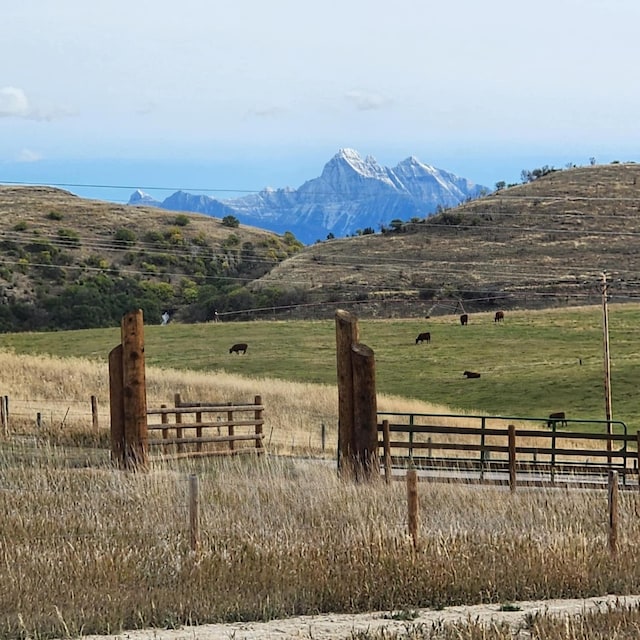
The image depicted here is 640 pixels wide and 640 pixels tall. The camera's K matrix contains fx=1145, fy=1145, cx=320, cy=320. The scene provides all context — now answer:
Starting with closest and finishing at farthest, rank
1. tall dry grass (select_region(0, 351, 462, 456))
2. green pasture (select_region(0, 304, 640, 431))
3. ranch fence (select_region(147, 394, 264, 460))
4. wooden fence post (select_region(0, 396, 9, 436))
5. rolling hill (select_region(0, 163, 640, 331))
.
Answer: ranch fence (select_region(147, 394, 264, 460)), wooden fence post (select_region(0, 396, 9, 436)), tall dry grass (select_region(0, 351, 462, 456)), green pasture (select_region(0, 304, 640, 431)), rolling hill (select_region(0, 163, 640, 331))

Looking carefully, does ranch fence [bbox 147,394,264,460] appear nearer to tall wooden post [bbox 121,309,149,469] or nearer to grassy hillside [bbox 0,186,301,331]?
tall wooden post [bbox 121,309,149,469]

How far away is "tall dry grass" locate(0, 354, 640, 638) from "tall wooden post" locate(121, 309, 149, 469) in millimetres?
1969

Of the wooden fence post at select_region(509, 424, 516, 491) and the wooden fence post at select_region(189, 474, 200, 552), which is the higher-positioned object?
the wooden fence post at select_region(189, 474, 200, 552)

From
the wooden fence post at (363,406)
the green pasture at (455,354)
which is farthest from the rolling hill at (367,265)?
the wooden fence post at (363,406)

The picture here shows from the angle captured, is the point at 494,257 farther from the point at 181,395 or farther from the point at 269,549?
the point at 269,549

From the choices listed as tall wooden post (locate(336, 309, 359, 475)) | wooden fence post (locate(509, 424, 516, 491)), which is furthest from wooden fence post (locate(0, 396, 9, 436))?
wooden fence post (locate(509, 424, 516, 491))

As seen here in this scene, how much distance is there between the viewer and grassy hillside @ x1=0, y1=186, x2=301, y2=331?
98.9 metres

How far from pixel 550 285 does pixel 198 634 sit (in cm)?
8317

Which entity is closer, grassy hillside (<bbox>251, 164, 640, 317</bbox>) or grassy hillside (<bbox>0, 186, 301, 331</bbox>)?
grassy hillside (<bbox>251, 164, 640, 317</bbox>)

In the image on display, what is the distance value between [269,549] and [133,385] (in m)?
8.15

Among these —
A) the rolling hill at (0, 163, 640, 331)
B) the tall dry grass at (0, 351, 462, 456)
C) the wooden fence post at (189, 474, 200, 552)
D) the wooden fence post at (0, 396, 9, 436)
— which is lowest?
the tall dry grass at (0, 351, 462, 456)

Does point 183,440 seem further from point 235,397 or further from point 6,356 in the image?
point 6,356

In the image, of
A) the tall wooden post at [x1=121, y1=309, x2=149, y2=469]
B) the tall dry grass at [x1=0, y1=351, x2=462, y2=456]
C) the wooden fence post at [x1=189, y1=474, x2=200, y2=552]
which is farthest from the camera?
the tall dry grass at [x1=0, y1=351, x2=462, y2=456]

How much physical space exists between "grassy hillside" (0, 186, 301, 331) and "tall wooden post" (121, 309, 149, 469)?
2947 inches
